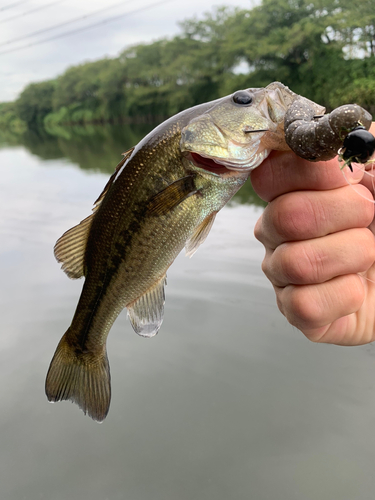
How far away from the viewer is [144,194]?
5.50 ft

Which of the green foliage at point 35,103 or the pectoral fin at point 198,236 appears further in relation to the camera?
the green foliage at point 35,103

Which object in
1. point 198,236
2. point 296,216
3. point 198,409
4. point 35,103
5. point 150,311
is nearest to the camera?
point 296,216

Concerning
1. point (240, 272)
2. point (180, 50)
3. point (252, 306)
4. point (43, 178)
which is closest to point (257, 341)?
point (252, 306)

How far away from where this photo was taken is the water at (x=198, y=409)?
3.23 meters

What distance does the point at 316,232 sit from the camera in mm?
1686

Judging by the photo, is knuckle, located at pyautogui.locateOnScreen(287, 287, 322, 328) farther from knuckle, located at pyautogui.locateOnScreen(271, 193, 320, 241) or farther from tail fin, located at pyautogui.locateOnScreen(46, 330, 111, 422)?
tail fin, located at pyautogui.locateOnScreen(46, 330, 111, 422)

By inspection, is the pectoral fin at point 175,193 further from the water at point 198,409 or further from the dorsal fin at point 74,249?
the water at point 198,409

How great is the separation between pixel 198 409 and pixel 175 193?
2955 mm

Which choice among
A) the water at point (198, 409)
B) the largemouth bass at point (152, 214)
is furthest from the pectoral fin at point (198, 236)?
the water at point (198, 409)

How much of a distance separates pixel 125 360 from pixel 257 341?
1.66 meters

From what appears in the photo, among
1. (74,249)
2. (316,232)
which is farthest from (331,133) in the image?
(74,249)

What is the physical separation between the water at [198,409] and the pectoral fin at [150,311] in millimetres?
1988

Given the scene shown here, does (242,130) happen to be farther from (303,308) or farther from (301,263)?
(303,308)

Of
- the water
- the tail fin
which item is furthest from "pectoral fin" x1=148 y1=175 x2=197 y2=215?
the water
